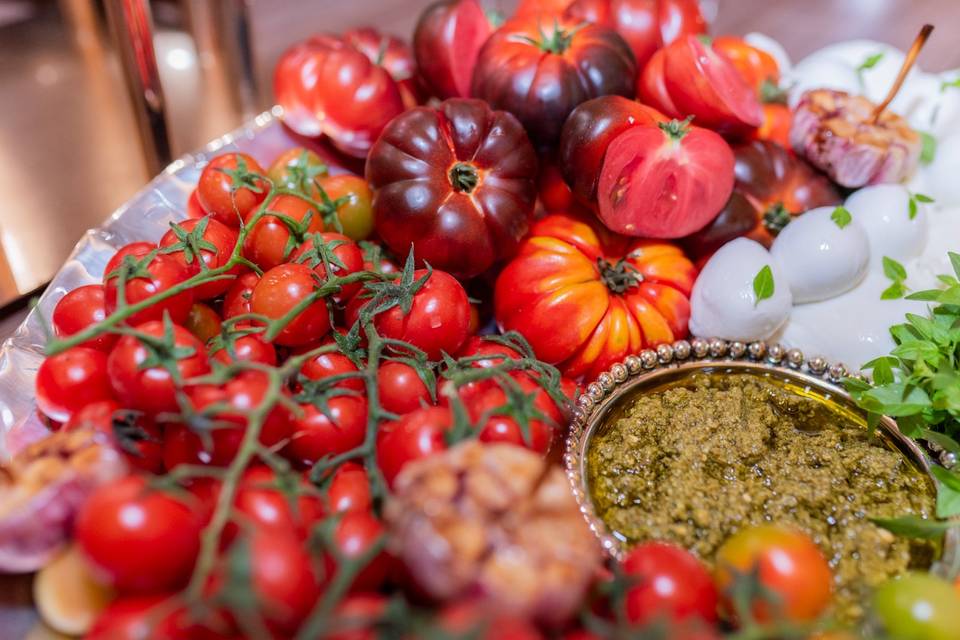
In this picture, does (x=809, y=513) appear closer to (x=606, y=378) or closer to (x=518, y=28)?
(x=606, y=378)

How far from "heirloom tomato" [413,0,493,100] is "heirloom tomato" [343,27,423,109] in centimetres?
13

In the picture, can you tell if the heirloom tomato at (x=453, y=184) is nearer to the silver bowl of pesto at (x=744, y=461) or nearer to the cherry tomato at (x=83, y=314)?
the silver bowl of pesto at (x=744, y=461)

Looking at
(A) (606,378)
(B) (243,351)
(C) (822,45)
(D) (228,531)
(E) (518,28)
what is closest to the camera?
(D) (228,531)

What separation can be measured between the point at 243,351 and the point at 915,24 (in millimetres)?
2726

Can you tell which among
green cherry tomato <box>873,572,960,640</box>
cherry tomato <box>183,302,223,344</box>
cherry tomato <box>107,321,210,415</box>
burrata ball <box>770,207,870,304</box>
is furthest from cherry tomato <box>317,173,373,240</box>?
green cherry tomato <box>873,572,960,640</box>

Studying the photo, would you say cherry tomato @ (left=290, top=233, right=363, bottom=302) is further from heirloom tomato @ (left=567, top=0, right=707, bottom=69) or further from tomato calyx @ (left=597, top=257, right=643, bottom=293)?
heirloom tomato @ (left=567, top=0, right=707, bottom=69)

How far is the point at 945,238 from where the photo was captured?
150 cm

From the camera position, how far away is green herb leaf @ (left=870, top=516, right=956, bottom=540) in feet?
3.24

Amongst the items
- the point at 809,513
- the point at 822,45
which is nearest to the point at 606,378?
the point at 809,513

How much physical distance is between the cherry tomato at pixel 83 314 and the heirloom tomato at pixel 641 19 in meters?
1.10

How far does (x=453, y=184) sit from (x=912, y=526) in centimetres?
87

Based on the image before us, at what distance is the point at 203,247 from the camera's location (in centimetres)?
114

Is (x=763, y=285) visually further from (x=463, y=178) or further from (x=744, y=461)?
(x=463, y=178)

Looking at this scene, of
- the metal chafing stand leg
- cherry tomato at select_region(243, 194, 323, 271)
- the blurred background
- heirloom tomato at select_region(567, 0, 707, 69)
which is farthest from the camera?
the blurred background
